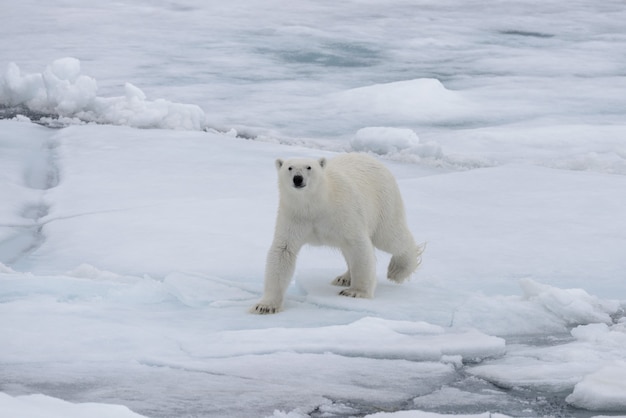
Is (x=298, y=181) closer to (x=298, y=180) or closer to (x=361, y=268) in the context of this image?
(x=298, y=180)

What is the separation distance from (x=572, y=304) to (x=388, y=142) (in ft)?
13.9

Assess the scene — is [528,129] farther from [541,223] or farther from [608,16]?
[608,16]

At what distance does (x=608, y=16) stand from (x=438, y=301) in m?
12.9

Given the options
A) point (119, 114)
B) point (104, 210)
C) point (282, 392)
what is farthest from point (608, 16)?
point (282, 392)

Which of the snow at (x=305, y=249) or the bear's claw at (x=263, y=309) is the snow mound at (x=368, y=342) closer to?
the snow at (x=305, y=249)

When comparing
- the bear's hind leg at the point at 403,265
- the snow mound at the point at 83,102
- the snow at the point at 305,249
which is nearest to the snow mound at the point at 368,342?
the snow at the point at 305,249

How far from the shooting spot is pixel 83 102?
9.28m

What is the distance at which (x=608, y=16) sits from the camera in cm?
1608

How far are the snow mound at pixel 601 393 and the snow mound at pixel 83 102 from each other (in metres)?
6.22

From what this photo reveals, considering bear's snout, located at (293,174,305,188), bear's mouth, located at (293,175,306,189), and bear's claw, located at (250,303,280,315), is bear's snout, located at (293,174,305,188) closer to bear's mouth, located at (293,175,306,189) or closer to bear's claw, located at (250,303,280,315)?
bear's mouth, located at (293,175,306,189)

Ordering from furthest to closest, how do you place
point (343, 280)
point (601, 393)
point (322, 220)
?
1. point (343, 280)
2. point (322, 220)
3. point (601, 393)

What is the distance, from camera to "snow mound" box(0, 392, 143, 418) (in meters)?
2.53

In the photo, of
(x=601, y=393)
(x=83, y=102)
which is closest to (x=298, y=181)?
(x=601, y=393)

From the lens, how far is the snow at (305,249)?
125 inches
